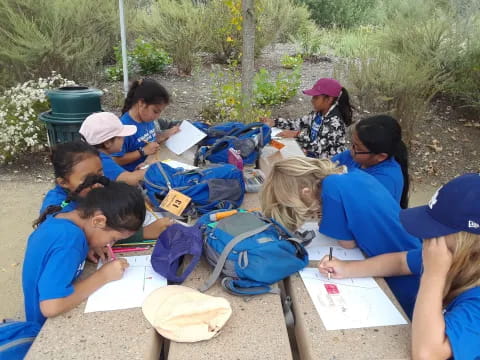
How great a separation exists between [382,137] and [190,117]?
Result: 3977 mm

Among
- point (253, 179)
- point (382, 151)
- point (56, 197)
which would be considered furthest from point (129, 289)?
point (382, 151)

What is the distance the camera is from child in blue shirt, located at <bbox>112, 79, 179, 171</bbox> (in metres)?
3.25

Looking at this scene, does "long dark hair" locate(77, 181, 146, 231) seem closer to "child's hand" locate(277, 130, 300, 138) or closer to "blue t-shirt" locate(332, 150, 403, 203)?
"blue t-shirt" locate(332, 150, 403, 203)

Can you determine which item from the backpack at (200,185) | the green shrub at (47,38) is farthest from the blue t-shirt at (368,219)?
the green shrub at (47,38)

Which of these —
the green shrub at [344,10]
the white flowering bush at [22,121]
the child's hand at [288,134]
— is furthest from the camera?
the green shrub at [344,10]

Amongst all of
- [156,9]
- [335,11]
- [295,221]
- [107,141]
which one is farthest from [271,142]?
[335,11]

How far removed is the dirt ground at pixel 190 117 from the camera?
3.40m

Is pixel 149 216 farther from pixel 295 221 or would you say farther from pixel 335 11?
pixel 335 11

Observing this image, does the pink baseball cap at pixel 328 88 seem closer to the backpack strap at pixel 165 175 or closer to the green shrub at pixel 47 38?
the backpack strap at pixel 165 175

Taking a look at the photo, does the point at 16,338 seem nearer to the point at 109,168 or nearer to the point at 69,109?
the point at 109,168

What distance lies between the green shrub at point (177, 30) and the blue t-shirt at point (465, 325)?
681cm

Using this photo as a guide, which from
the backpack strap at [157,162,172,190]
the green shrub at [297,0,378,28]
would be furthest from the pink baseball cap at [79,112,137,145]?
the green shrub at [297,0,378,28]

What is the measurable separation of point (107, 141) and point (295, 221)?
1.37 meters

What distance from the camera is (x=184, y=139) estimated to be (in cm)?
369
